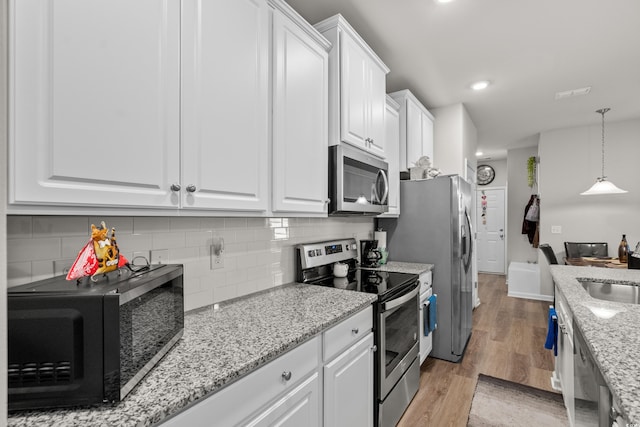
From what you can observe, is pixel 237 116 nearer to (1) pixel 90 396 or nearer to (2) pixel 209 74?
(2) pixel 209 74

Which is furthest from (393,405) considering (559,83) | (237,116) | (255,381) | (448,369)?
(559,83)

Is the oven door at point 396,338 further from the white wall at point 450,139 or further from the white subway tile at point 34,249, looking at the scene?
the white wall at point 450,139

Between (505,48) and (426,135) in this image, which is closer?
(505,48)

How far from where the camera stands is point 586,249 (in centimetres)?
444

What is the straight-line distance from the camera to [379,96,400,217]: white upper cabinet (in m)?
2.76

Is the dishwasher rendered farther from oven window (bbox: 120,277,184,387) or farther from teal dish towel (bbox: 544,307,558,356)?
oven window (bbox: 120,277,184,387)

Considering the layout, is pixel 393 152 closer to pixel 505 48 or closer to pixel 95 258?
pixel 505 48

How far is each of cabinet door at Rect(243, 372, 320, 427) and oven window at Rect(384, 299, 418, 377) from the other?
0.67 meters

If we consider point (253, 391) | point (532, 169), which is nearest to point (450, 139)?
point (532, 169)

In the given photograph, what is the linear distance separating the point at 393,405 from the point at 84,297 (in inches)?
74.0

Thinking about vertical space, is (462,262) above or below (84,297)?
below

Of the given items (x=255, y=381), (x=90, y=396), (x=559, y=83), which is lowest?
(x=255, y=381)

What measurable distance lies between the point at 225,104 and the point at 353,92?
1.03 metres

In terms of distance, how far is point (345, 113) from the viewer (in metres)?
1.94
